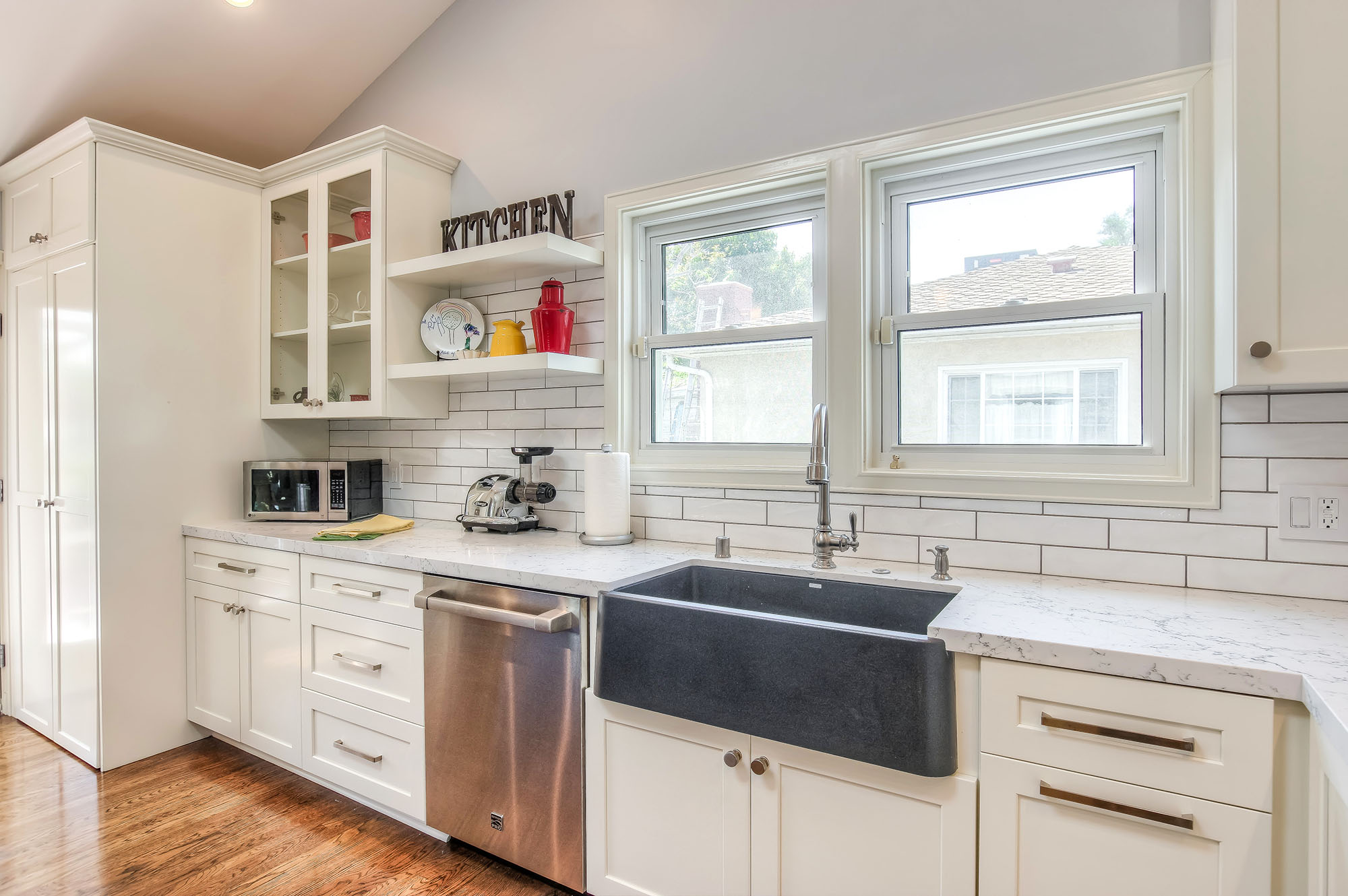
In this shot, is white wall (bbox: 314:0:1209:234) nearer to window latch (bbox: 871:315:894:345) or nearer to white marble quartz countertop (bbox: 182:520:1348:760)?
window latch (bbox: 871:315:894:345)

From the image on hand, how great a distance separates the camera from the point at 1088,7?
1.75m

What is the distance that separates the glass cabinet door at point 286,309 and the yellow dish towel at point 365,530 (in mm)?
759

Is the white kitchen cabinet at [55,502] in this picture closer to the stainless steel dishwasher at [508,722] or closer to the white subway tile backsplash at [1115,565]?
the stainless steel dishwasher at [508,722]

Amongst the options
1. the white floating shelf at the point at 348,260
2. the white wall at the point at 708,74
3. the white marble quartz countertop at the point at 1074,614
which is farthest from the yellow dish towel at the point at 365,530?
the white wall at the point at 708,74

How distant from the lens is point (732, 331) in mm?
2361

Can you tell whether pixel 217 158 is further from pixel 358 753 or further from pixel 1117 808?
pixel 1117 808

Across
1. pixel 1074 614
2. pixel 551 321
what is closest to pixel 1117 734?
pixel 1074 614

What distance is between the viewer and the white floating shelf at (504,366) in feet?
7.52

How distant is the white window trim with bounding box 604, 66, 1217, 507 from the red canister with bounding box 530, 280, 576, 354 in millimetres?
157

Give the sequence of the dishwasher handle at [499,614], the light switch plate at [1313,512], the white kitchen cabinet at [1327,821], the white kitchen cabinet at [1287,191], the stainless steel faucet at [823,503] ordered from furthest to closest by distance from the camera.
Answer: the stainless steel faucet at [823,503] < the dishwasher handle at [499,614] < the light switch plate at [1313,512] < the white kitchen cabinet at [1287,191] < the white kitchen cabinet at [1327,821]

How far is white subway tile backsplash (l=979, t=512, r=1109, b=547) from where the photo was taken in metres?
1.76

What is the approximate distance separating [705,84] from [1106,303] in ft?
4.41

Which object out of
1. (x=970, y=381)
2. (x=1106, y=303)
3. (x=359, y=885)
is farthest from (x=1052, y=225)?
(x=359, y=885)

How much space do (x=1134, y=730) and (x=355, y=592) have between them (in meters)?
2.03
